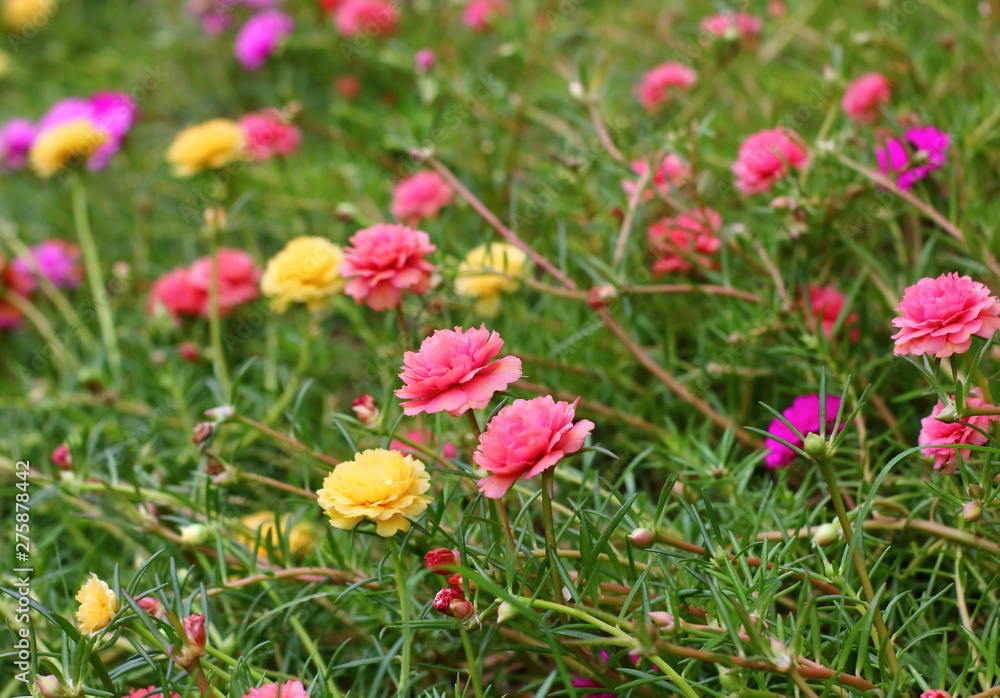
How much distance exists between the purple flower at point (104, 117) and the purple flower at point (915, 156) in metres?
1.19

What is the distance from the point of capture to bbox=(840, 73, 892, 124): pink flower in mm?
1078

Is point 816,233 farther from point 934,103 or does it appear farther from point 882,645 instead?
point 882,645

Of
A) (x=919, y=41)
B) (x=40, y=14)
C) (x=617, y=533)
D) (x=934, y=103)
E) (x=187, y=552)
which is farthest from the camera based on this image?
(x=40, y=14)

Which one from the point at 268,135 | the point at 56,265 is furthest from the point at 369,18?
the point at 56,265

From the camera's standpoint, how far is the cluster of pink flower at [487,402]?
1.74ft

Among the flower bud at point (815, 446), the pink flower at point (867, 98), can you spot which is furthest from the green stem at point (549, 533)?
the pink flower at point (867, 98)

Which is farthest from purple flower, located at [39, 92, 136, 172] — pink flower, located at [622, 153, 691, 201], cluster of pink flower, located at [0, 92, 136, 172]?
pink flower, located at [622, 153, 691, 201]

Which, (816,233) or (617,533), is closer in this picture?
(617,533)

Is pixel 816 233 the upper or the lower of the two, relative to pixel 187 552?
upper

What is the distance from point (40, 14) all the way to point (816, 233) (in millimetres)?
1904

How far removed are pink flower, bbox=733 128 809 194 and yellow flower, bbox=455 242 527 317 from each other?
0.84ft

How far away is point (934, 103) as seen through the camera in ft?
3.72

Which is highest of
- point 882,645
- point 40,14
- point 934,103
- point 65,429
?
point 40,14

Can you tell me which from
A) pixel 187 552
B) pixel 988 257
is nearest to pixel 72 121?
pixel 187 552
